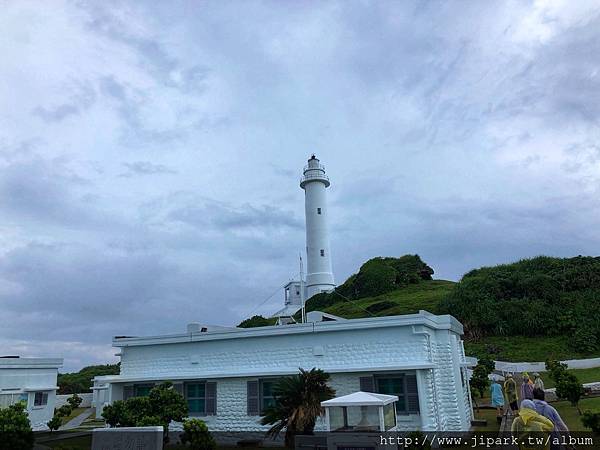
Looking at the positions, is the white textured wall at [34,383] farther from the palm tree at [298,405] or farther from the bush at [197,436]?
the palm tree at [298,405]

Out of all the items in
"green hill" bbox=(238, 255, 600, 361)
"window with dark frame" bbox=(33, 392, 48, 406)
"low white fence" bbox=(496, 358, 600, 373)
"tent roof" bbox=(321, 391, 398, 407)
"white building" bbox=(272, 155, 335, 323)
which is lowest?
"tent roof" bbox=(321, 391, 398, 407)

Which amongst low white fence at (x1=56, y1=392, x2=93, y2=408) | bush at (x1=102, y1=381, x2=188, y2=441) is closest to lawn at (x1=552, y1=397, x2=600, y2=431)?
bush at (x1=102, y1=381, x2=188, y2=441)

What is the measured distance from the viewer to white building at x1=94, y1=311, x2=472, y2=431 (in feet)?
54.1

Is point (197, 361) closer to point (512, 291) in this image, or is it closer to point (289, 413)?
point (289, 413)

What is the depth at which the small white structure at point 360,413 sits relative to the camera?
12.6 metres

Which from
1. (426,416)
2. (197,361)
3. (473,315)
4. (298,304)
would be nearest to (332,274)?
(298,304)

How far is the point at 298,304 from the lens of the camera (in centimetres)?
6216

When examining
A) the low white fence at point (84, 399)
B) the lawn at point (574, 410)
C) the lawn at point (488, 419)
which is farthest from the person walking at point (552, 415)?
the low white fence at point (84, 399)

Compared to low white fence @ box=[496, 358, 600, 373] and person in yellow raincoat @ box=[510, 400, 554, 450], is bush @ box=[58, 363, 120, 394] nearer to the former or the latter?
low white fence @ box=[496, 358, 600, 373]

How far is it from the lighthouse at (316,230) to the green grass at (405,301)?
3.92 meters

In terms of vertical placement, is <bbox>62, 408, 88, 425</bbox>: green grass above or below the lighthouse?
below

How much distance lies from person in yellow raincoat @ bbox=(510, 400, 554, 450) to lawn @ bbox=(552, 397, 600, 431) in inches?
251

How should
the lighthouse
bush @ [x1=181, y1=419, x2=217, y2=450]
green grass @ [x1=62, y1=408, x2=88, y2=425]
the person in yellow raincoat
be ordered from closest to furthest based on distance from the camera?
1. the person in yellow raincoat
2. bush @ [x1=181, y1=419, x2=217, y2=450]
3. green grass @ [x1=62, y1=408, x2=88, y2=425]
4. the lighthouse

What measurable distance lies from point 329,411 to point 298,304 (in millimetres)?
49331
